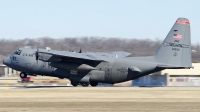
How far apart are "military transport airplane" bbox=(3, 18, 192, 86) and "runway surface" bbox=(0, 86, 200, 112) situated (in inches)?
171

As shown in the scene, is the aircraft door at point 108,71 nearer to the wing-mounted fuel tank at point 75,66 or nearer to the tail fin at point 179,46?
the wing-mounted fuel tank at point 75,66

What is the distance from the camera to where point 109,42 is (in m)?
199

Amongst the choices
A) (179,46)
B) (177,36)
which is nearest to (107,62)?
(179,46)

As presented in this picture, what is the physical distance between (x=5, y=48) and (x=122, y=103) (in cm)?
15818

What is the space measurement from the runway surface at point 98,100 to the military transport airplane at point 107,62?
171 inches

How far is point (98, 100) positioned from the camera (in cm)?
3762

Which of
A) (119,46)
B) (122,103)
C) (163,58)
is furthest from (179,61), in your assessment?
(119,46)

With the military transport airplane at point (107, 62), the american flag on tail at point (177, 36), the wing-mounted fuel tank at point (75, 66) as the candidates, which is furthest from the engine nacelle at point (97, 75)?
the american flag on tail at point (177, 36)

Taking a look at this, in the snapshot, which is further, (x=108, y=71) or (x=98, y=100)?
(x=108, y=71)

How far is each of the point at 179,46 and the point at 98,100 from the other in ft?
51.6

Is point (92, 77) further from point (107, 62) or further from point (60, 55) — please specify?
point (60, 55)

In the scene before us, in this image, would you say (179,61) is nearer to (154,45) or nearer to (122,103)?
(122,103)

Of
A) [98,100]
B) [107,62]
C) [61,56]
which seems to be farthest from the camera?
[107,62]

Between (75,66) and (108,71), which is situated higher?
(75,66)
